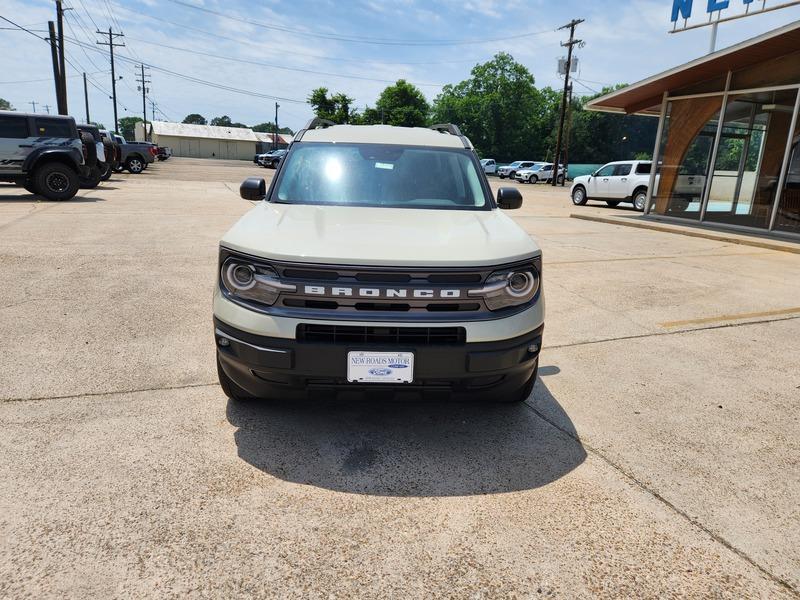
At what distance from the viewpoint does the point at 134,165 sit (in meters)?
28.4

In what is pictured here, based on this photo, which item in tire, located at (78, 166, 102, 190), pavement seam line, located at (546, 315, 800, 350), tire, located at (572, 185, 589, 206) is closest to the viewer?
pavement seam line, located at (546, 315, 800, 350)

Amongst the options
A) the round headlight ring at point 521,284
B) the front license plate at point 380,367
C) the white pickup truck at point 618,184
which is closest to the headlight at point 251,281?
the front license plate at point 380,367

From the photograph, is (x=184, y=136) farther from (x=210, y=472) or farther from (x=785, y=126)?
(x=210, y=472)

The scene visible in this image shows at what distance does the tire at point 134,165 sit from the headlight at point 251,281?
29087mm

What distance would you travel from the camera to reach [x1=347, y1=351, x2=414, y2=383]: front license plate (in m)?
2.59

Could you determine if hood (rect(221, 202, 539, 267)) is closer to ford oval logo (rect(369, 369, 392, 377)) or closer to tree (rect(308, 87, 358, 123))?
ford oval logo (rect(369, 369, 392, 377))

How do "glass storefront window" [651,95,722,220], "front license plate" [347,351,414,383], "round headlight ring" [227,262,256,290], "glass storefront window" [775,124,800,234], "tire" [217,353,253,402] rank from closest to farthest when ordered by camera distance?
1. "front license plate" [347,351,414,383]
2. "round headlight ring" [227,262,256,290]
3. "tire" [217,353,253,402]
4. "glass storefront window" [775,124,800,234]
5. "glass storefront window" [651,95,722,220]

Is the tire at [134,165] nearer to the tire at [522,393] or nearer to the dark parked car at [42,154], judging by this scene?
the dark parked car at [42,154]

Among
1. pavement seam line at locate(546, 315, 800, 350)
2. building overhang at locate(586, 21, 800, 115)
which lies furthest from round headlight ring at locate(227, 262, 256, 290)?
building overhang at locate(586, 21, 800, 115)

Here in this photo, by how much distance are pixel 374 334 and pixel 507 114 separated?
261 ft

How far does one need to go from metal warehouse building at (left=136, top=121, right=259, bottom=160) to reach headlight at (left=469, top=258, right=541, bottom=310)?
3643 inches

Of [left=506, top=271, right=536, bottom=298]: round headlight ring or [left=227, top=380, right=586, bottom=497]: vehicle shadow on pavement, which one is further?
[left=506, top=271, right=536, bottom=298]: round headlight ring

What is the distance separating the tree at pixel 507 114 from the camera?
76.2 m

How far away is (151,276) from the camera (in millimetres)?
6539
